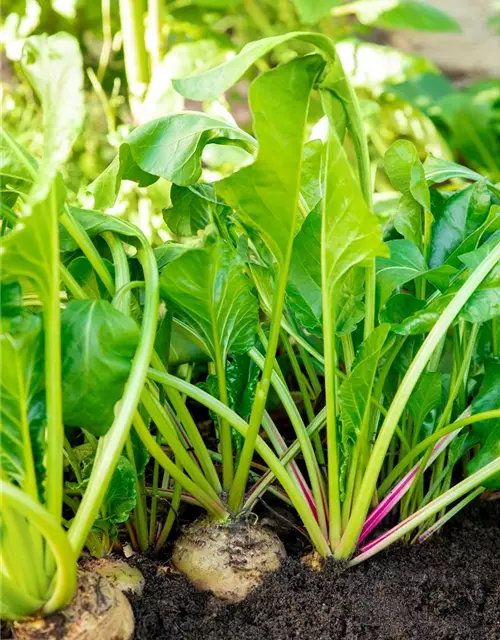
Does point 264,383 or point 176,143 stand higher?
point 176,143

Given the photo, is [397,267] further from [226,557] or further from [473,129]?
[473,129]

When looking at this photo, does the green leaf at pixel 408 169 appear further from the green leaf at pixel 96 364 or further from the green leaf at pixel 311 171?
the green leaf at pixel 96 364

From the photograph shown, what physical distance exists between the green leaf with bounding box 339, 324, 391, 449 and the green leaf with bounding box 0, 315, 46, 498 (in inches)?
11.7

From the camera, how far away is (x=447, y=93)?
8.78 feet

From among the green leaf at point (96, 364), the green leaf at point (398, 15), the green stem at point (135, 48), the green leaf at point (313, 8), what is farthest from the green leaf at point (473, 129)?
the green leaf at point (96, 364)

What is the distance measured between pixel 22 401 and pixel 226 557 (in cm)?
31

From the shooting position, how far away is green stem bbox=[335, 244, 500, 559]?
2.34 feet

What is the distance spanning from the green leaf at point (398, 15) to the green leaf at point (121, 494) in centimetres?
173

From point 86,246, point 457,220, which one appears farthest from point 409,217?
point 86,246

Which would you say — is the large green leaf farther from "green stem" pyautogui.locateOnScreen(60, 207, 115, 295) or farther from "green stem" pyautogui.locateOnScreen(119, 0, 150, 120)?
"green stem" pyautogui.locateOnScreen(119, 0, 150, 120)

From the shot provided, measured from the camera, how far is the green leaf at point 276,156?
591 millimetres

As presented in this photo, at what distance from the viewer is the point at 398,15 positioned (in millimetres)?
2102

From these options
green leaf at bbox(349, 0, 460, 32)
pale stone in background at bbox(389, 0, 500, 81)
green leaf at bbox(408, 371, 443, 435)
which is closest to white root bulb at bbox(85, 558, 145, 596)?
green leaf at bbox(408, 371, 443, 435)

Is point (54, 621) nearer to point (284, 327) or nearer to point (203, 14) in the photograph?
point (284, 327)
